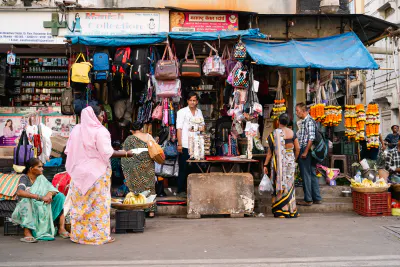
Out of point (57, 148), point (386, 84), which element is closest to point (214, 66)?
point (57, 148)

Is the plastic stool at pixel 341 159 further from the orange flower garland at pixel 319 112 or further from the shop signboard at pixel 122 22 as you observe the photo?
the shop signboard at pixel 122 22

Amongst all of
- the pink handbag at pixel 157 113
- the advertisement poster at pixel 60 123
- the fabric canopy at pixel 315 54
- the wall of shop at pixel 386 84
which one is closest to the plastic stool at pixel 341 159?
the fabric canopy at pixel 315 54

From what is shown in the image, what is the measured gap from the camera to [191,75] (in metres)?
9.45

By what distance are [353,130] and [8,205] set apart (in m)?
7.15

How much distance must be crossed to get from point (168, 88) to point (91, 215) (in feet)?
12.0

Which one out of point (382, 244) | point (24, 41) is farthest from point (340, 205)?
point (24, 41)

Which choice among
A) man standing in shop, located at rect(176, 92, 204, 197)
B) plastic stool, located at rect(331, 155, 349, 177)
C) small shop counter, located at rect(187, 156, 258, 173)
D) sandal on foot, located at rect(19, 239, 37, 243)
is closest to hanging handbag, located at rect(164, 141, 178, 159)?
man standing in shop, located at rect(176, 92, 204, 197)

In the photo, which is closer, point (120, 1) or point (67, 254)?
point (67, 254)

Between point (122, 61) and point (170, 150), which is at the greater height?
point (122, 61)

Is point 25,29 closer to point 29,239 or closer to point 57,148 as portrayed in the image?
point 57,148

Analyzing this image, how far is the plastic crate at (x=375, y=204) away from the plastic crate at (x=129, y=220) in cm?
417

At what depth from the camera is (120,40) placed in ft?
30.7

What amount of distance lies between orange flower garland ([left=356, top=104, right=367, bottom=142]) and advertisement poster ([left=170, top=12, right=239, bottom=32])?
3.45 m

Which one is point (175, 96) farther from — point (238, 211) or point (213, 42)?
point (238, 211)
